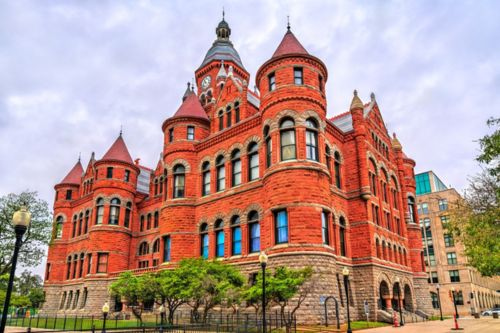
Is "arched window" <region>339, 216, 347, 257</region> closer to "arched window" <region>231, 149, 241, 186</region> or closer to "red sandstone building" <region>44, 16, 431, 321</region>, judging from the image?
"red sandstone building" <region>44, 16, 431, 321</region>

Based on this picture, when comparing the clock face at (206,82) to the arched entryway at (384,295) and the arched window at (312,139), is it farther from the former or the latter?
the arched entryway at (384,295)

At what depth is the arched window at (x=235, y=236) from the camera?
27438mm

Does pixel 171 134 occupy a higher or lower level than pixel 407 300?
higher

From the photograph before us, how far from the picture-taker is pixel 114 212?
135 feet

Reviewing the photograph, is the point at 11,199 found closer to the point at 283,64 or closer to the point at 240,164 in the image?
the point at 240,164

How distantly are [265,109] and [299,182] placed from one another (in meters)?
6.06

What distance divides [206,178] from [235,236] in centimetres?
601

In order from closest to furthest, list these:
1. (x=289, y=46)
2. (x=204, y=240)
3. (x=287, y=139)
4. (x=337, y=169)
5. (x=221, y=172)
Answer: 1. (x=287, y=139)
2. (x=289, y=46)
3. (x=337, y=169)
4. (x=204, y=240)
5. (x=221, y=172)

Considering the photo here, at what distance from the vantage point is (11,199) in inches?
1467

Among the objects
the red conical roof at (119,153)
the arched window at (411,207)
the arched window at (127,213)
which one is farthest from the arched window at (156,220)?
the arched window at (411,207)

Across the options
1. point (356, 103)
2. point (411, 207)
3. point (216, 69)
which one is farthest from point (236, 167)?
point (216, 69)

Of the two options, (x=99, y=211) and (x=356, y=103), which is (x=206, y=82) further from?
(x=356, y=103)

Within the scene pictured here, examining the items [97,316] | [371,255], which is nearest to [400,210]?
[371,255]

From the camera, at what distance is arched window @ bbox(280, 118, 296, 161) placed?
80.8 ft
